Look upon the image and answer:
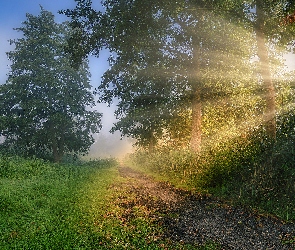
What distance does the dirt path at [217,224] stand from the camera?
7.56 m

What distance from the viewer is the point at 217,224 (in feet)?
29.5

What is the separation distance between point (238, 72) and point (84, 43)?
12.2 metres

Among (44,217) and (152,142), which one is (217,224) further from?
(152,142)

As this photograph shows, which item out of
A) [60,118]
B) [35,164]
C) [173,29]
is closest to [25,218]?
[35,164]

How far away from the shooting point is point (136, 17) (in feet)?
58.3

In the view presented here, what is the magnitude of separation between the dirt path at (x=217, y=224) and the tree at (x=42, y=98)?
76.5ft

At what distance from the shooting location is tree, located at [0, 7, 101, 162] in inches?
1243

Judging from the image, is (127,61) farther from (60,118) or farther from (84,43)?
(60,118)

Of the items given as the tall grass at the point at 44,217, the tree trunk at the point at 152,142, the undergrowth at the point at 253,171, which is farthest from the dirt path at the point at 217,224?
the tree trunk at the point at 152,142

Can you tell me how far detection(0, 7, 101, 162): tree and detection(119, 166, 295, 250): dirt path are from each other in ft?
76.5

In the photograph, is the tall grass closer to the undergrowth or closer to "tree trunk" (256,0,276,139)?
the undergrowth

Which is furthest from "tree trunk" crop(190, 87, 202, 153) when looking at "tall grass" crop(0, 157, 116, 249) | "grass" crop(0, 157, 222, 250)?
"tall grass" crop(0, 157, 116, 249)

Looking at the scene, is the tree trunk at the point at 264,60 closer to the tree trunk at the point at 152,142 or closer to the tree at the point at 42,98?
the tree trunk at the point at 152,142

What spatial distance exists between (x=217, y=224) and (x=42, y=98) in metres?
28.7
